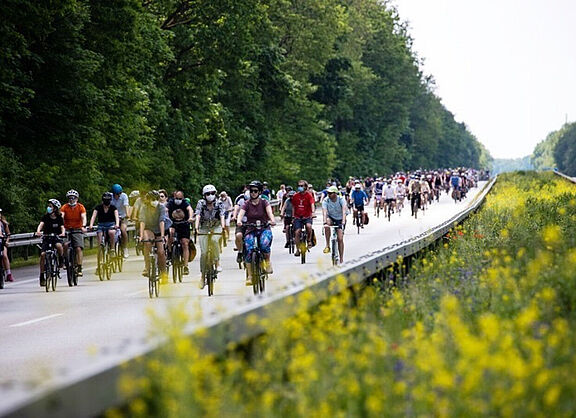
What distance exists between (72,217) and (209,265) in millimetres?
5157

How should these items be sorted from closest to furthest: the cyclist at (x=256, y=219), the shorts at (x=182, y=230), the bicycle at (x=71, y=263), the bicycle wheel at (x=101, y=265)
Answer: the cyclist at (x=256, y=219), the shorts at (x=182, y=230), the bicycle at (x=71, y=263), the bicycle wheel at (x=101, y=265)

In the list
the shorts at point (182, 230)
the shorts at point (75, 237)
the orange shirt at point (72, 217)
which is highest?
the orange shirt at point (72, 217)

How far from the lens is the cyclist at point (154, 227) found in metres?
20.1

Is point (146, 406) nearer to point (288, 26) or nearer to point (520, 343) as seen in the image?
point (520, 343)

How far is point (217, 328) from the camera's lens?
6105 millimetres

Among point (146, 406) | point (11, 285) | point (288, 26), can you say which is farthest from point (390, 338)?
point (288, 26)

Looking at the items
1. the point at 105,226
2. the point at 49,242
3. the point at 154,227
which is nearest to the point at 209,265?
the point at 154,227

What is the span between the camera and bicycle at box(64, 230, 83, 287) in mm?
23016

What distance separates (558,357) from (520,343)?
0.61m

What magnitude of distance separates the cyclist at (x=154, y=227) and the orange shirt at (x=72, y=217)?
3.54 m

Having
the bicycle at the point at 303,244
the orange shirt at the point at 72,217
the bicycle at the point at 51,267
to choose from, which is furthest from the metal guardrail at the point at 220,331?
the bicycle at the point at 303,244

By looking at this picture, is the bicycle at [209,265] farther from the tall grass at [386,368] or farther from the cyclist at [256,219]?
the tall grass at [386,368]

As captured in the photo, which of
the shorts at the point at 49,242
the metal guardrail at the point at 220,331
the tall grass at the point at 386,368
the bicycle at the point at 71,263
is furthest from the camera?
the bicycle at the point at 71,263

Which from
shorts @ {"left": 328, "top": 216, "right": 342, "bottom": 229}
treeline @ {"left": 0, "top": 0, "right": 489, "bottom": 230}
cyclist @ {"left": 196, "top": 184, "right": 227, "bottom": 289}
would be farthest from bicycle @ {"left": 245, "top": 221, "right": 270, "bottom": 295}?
treeline @ {"left": 0, "top": 0, "right": 489, "bottom": 230}
